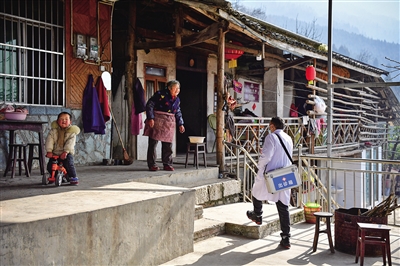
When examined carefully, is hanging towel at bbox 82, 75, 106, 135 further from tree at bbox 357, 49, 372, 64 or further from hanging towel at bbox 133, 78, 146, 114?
tree at bbox 357, 49, 372, 64

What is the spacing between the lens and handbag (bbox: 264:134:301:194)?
235 inches

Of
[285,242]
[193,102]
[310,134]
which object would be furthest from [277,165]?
[310,134]

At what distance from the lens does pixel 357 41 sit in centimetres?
9844

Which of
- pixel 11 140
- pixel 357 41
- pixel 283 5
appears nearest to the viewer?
pixel 11 140

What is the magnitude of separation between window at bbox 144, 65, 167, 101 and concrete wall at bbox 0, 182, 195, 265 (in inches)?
212

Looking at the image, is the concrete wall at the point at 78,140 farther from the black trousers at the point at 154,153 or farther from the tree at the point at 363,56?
the tree at the point at 363,56

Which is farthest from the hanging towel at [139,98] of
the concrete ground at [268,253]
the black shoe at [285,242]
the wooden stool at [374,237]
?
the wooden stool at [374,237]

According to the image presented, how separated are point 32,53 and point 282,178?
5427 mm

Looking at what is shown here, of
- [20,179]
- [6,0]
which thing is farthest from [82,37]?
[20,179]

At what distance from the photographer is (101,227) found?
4.31 m

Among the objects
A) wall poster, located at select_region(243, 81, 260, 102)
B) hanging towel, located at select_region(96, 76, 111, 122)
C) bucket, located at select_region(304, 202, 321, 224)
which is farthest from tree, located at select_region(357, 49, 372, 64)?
hanging towel, located at select_region(96, 76, 111, 122)

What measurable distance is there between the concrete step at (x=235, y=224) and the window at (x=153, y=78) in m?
4.58

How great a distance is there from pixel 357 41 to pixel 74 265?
10552cm

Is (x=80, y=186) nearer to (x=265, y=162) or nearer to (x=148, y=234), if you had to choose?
(x=148, y=234)
